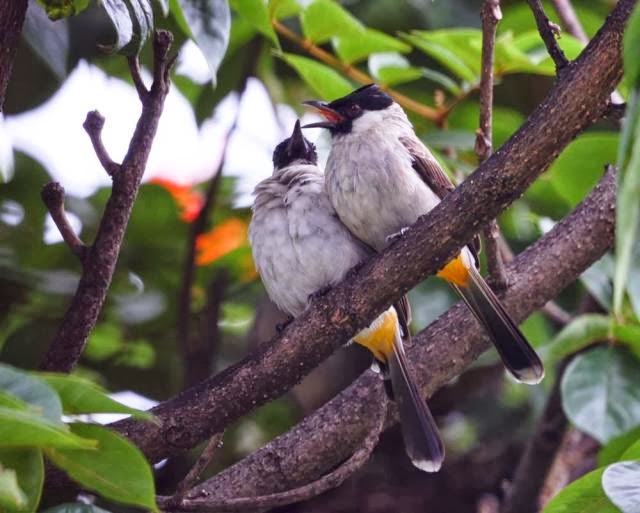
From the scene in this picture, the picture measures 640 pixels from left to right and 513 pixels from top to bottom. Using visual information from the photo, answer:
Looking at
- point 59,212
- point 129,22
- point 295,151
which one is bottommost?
point 295,151

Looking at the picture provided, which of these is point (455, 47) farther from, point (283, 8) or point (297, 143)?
point (297, 143)

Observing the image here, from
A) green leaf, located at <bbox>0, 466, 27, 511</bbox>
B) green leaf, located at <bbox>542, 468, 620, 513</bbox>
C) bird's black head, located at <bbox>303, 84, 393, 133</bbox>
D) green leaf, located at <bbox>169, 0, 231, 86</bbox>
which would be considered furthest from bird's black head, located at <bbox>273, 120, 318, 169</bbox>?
green leaf, located at <bbox>0, 466, 27, 511</bbox>

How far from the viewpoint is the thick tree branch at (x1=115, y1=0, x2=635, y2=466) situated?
1760 millimetres

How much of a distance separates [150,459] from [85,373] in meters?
1.29

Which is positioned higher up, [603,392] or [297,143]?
[297,143]

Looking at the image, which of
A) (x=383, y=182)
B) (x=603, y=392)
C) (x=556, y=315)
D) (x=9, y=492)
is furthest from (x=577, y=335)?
(x=9, y=492)

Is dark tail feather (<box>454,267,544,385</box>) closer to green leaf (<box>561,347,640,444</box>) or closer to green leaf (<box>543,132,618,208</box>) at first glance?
green leaf (<box>561,347,640,444</box>)

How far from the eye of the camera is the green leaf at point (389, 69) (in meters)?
2.91

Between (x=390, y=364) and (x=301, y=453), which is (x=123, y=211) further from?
(x=390, y=364)

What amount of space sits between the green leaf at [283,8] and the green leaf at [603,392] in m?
1.12

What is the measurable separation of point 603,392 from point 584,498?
97 cm

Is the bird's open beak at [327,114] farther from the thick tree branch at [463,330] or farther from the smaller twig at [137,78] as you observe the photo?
the smaller twig at [137,78]

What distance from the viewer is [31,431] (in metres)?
1.22

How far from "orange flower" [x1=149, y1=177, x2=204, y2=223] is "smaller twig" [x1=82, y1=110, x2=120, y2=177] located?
3.54ft
